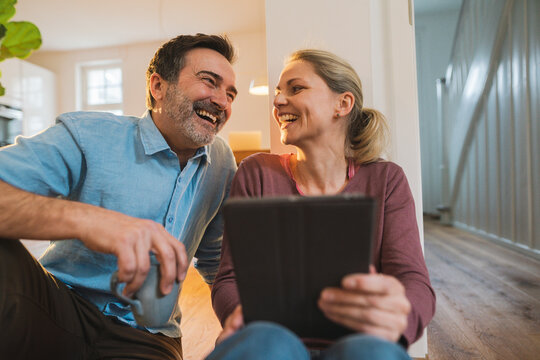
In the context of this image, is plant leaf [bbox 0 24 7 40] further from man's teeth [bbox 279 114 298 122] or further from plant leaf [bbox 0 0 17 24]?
man's teeth [bbox 279 114 298 122]

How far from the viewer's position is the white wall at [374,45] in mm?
1269

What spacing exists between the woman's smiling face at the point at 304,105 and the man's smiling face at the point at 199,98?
236 millimetres

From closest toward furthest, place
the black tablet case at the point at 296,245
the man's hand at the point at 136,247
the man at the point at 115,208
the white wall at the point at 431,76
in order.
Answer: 1. the black tablet case at the point at 296,245
2. the man's hand at the point at 136,247
3. the man at the point at 115,208
4. the white wall at the point at 431,76

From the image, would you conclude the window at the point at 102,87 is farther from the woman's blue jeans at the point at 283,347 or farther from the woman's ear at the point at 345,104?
the woman's blue jeans at the point at 283,347

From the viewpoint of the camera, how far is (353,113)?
1111 millimetres

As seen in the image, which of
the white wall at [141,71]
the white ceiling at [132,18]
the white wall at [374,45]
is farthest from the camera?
the white wall at [141,71]

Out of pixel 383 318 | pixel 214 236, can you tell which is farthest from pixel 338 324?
pixel 214 236

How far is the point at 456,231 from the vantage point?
443 cm

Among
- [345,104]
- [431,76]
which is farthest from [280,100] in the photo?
[431,76]

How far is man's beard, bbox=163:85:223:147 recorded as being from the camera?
1090 mm

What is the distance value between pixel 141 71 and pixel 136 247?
6.14 m

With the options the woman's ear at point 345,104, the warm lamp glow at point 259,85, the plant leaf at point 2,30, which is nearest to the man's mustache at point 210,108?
the woman's ear at point 345,104

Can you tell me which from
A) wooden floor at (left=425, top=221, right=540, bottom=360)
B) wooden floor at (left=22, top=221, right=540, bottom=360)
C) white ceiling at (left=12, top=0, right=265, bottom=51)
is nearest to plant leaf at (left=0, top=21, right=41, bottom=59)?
wooden floor at (left=22, top=221, right=540, bottom=360)

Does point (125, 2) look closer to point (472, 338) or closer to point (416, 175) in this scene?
point (416, 175)
